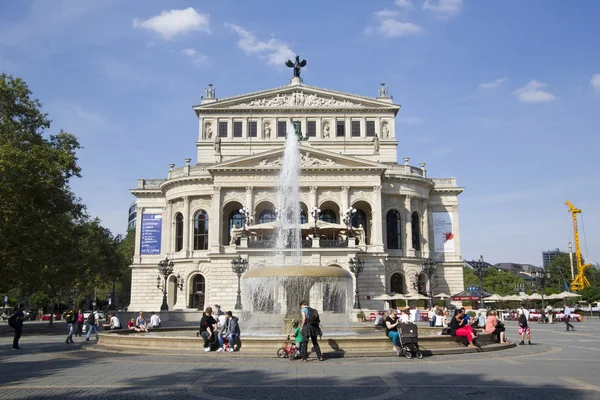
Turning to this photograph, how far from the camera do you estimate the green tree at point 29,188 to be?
31.0 m

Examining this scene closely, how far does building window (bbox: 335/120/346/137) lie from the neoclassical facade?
0.46 ft

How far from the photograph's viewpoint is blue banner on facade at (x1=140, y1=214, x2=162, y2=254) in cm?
5391

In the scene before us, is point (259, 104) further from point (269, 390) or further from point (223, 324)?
point (269, 390)

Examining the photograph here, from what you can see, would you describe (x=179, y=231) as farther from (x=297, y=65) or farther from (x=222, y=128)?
(x=297, y=65)

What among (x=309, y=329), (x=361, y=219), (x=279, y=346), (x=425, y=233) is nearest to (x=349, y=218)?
(x=361, y=219)

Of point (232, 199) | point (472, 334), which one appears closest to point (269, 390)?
point (472, 334)

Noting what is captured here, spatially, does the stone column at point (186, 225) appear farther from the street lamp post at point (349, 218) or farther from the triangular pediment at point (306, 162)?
the street lamp post at point (349, 218)

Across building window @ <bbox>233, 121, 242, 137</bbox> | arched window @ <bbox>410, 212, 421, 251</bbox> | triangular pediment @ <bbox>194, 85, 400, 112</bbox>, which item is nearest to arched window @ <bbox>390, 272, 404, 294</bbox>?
arched window @ <bbox>410, 212, 421, 251</bbox>

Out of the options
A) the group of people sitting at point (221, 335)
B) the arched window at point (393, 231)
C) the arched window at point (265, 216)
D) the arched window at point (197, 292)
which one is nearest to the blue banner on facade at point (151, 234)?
the arched window at point (197, 292)

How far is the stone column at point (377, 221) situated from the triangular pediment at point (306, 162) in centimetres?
204

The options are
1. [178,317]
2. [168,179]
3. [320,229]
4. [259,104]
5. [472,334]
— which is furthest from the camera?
[259,104]

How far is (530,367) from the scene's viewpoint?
1323 centimetres

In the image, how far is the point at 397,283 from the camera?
50.6 meters

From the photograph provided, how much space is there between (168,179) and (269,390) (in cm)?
4475
